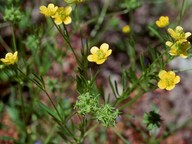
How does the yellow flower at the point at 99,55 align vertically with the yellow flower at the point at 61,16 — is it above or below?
below

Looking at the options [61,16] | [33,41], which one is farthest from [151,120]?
[33,41]

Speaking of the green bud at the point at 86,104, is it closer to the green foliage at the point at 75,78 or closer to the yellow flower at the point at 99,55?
the green foliage at the point at 75,78

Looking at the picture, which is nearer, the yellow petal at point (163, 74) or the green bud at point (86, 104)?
the green bud at point (86, 104)

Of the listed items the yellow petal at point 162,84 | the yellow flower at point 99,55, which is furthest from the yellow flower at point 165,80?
the yellow flower at point 99,55

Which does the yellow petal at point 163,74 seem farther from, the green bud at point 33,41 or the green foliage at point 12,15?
the green foliage at point 12,15

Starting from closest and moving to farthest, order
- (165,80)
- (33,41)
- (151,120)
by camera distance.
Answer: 1. (165,80)
2. (151,120)
3. (33,41)

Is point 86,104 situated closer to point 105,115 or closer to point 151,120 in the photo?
point 105,115

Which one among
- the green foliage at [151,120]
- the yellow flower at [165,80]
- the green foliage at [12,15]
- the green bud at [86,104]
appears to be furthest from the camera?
the green foliage at [12,15]

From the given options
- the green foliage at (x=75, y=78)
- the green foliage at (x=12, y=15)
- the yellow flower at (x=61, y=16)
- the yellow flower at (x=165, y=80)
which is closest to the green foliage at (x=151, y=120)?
the green foliage at (x=75, y=78)

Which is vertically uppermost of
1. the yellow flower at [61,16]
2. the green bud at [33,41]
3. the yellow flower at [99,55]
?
the yellow flower at [61,16]

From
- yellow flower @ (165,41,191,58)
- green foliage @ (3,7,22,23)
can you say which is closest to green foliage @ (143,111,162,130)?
yellow flower @ (165,41,191,58)

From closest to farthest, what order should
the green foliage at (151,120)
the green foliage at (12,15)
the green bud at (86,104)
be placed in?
the green bud at (86,104) < the green foliage at (151,120) < the green foliage at (12,15)

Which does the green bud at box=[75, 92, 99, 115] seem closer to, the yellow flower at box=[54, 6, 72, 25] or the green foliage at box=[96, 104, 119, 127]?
the green foliage at box=[96, 104, 119, 127]
